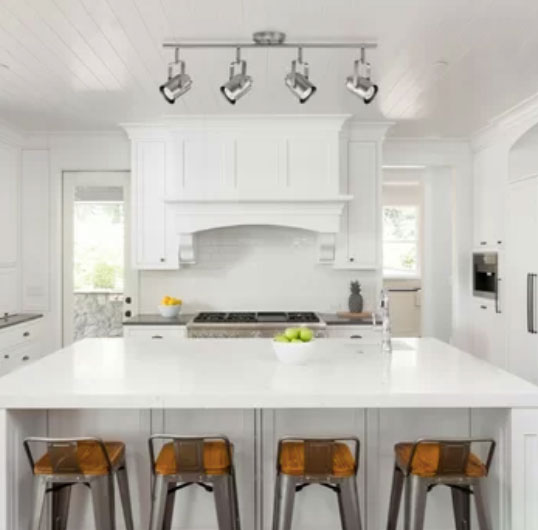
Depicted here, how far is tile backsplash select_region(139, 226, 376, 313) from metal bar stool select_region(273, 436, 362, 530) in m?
3.14

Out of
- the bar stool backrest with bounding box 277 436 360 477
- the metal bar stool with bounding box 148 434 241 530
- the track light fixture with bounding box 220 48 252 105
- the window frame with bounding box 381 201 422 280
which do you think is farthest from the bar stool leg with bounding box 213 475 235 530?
the window frame with bounding box 381 201 422 280

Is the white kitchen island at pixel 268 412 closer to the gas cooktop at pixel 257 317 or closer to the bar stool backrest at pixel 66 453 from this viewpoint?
the bar stool backrest at pixel 66 453

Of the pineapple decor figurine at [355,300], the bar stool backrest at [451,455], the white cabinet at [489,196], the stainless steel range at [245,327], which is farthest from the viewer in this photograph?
the pineapple decor figurine at [355,300]

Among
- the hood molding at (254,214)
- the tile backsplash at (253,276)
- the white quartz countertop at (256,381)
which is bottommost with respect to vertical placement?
the white quartz countertop at (256,381)

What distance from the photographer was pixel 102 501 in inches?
87.0

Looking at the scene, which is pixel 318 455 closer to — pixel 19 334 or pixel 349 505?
pixel 349 505

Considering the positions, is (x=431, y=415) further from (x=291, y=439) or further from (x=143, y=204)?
(x=143, y=204)

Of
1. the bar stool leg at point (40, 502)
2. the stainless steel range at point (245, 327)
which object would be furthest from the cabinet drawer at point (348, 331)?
the bar stool leg at point (40, 502)

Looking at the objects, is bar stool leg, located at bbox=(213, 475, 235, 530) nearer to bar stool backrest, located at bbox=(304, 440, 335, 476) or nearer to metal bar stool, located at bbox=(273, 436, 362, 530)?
metal bar stool, located at bbox=(273, 436, 362, 530)

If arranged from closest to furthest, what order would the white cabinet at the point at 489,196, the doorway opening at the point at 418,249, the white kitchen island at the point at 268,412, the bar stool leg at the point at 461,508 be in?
the white kitchen island at the point at 268,412 → the bar stool leg at the point at 461,508 → the white cabinet at the point at 489,196 → the doorway opening at the point at 418,249

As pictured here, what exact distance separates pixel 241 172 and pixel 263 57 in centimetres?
156

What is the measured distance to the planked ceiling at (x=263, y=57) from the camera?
2.68m

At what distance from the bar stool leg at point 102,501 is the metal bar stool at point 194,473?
17 centimetres

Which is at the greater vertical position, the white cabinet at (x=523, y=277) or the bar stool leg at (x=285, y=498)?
the white cabinet at (x=523, y=277)
